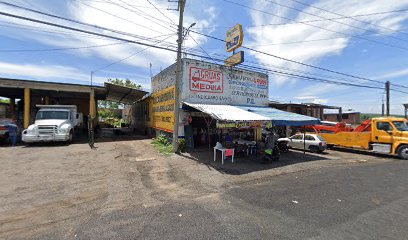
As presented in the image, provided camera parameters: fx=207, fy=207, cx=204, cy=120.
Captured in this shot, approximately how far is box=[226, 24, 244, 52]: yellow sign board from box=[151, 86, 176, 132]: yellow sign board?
17.1 ft

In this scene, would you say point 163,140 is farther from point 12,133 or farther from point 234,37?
point 12,133

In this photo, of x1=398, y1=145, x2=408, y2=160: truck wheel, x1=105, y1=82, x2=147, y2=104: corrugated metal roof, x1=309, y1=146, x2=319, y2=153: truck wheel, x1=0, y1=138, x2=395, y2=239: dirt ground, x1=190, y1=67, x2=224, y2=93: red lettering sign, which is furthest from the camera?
x1=105, y1=82, x2=147, y2=104: corrugated metal roof

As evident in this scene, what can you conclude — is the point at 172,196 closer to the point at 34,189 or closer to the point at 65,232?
the point at 65,232

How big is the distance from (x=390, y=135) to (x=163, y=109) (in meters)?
16.2

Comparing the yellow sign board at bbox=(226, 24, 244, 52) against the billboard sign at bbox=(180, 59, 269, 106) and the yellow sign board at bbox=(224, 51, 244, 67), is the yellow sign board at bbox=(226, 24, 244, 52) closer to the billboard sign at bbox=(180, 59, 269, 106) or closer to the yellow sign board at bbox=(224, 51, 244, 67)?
the yellow sign board at bbox=(224, 51, 244, 67)

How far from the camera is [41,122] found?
1490 cm

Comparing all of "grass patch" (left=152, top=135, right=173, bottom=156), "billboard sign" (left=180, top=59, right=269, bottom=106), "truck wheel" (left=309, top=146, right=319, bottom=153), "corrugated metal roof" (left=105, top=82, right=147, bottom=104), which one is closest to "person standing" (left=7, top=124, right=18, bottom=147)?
"corrugated metal roof" (left=105, top=82, right=147, bottom=104)

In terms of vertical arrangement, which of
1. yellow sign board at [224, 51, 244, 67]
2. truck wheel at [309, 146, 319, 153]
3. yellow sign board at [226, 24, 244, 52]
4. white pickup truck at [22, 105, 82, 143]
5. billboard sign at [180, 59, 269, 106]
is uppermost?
yellow sign board at [226, 24, 244, 52]

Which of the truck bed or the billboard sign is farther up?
the billboard sign

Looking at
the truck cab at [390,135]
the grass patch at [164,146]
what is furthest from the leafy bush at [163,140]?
the truck cab at [390,135]

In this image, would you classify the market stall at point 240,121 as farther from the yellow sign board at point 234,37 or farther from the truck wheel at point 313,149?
the yellow sign board at point 234,37

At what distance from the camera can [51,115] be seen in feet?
52.3

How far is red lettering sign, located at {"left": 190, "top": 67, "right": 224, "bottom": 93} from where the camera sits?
14.4 meters

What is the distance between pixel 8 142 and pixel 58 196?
14526mm
